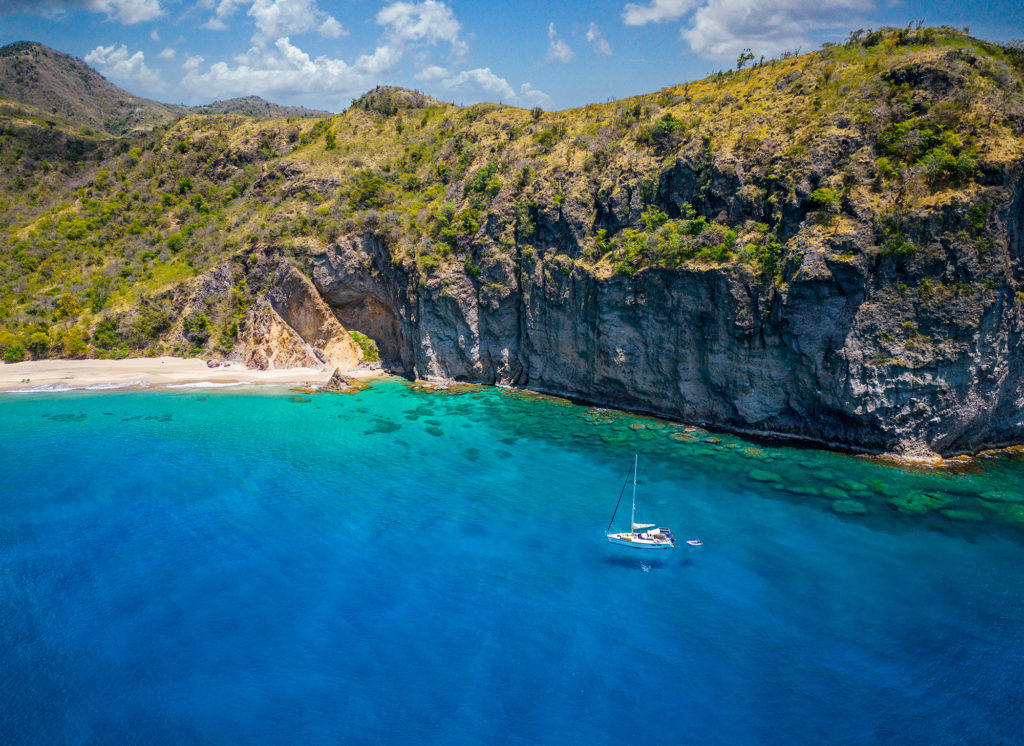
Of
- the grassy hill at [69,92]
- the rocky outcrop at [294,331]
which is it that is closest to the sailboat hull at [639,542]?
the rocky outcrop at [294,331]

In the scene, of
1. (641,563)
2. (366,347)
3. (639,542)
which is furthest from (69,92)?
(641,563)

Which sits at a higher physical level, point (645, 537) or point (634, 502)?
point (634, 502)

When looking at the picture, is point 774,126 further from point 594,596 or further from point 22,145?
point 22,145

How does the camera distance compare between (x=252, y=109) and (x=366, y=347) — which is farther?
(x=252, y=109)

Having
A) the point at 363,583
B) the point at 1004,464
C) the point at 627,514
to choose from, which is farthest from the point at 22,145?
the point at 1004,464

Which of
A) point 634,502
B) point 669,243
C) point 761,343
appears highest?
point 669,243

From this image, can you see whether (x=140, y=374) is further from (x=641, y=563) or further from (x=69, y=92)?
(x=69, y=92)

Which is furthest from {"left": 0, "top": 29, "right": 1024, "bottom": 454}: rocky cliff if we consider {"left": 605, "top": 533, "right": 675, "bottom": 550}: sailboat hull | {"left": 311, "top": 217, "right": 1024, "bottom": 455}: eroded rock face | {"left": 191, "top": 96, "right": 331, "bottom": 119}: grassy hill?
{"left": 191, "top": 96, "right": 331, "bottom": 119}: grassy hill
